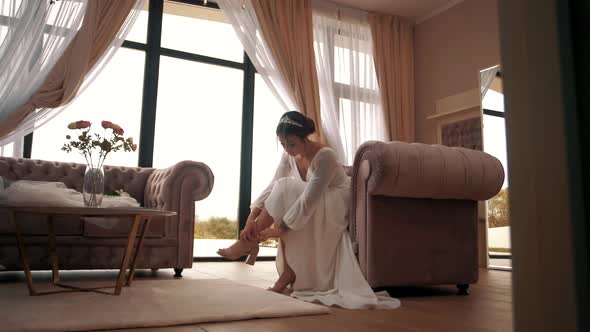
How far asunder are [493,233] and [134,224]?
11.0 feet

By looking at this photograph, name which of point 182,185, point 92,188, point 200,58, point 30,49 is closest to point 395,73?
point 200,58

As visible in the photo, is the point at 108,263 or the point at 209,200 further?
the point at 209,200

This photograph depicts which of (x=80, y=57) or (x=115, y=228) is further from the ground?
(x=80, y=57)

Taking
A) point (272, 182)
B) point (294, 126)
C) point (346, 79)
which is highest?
point (346, 79)

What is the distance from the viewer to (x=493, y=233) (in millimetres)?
4312

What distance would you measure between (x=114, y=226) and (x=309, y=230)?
131 centimetres

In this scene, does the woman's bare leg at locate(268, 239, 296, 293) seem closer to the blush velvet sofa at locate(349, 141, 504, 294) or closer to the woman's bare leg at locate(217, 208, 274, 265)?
the woman's bare leg at locate(217, 208, 274, 265)

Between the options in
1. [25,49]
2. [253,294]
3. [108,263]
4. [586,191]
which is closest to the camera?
[586,191]

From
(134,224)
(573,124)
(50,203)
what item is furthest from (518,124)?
(50,203)

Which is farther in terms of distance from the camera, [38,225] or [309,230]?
[38,225]

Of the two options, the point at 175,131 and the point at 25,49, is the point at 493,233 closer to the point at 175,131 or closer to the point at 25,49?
the point at 175,131

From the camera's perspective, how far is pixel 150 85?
4.52 metres

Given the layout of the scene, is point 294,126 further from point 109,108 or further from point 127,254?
point 109,108

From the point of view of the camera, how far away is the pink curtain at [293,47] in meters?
4.79
